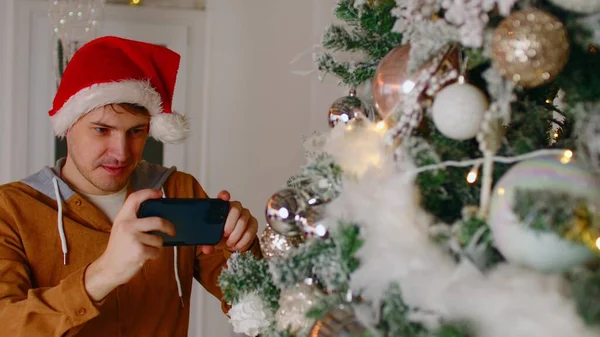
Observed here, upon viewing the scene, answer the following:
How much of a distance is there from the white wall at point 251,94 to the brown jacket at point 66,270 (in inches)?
38.6

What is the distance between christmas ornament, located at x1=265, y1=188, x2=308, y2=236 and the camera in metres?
0.70

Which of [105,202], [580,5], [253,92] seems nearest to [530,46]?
[580,5]

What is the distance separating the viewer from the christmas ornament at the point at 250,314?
2.42 feet

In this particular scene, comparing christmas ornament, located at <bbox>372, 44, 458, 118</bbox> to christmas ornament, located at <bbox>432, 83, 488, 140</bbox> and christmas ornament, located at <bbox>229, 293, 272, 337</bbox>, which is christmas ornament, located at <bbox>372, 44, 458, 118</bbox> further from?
christmas ornament, located at <bbox>229, 293, 272, 337</bbox>

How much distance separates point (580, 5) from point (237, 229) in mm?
671

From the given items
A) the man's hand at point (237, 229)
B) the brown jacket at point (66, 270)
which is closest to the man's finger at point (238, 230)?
the man's hand at point (237, 229)

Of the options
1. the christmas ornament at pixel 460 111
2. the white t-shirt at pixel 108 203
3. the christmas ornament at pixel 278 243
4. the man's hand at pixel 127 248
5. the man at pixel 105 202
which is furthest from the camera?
the white t-shirt at pixel 108 203

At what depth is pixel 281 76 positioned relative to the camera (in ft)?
7.59

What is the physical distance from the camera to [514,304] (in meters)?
0.45

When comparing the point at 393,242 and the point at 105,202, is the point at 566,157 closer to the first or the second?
the point at 393,242

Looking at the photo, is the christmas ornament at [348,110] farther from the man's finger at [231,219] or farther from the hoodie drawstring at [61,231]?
the hoodie drawstring at [61,231]

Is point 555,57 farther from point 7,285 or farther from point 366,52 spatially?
point 7,285

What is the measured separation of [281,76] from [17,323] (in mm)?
1540

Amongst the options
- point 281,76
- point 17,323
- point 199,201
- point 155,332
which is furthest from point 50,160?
point 199,201
